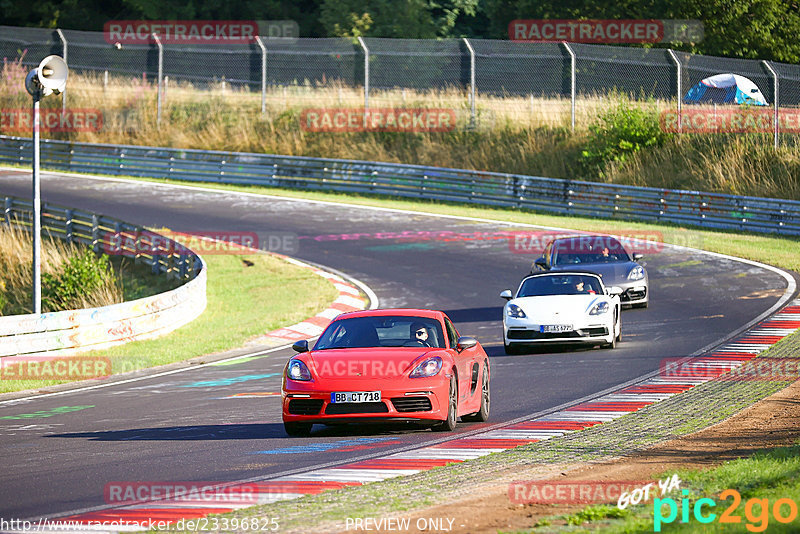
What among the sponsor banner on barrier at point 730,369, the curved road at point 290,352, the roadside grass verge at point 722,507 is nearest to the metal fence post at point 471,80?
the curved road at point 290,352

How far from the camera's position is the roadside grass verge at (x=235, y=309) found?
1797 centimetres

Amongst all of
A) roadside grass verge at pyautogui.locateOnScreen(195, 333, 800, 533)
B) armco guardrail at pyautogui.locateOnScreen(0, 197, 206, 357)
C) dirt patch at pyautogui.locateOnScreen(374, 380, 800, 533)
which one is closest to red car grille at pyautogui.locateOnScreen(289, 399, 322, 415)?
roadside grass verge at pyautogui.locateOnScreen(195, 333, 800, 533)

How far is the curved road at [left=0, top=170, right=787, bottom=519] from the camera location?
9250 mm

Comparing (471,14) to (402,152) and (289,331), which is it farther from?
(289,331)

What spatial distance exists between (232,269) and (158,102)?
18.7 metres

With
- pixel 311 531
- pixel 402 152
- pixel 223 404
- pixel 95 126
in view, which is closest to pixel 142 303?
pixel 223 404

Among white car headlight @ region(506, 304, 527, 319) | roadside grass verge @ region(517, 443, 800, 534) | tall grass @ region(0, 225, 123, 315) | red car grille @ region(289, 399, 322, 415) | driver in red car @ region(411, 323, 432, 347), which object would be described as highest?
roadside grass verge @ region(517, 443, 800, 534)

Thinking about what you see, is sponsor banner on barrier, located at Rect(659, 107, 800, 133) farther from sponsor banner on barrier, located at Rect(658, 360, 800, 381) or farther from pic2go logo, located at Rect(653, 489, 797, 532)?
pic2go logo, located at Rect(653, 489, 797, 532)

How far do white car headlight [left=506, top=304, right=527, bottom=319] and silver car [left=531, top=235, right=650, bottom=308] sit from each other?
10.7 ft

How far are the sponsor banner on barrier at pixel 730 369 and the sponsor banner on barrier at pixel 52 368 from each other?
321 inches

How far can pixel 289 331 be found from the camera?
20.7m

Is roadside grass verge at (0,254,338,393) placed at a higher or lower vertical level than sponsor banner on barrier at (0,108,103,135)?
lower

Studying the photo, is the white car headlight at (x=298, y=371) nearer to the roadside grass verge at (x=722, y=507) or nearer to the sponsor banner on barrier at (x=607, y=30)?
the roadside grass verge at (x=722, y=507)

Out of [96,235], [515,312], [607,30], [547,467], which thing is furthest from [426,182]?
[547,467]
